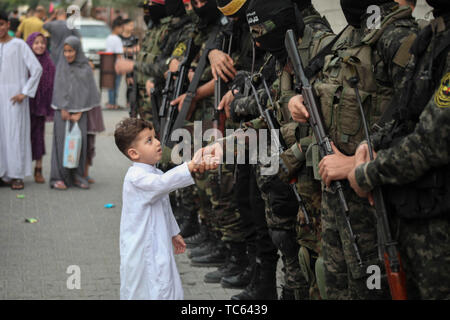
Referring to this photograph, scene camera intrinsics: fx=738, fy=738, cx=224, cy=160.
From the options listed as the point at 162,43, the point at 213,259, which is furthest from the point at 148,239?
the point at 162,43

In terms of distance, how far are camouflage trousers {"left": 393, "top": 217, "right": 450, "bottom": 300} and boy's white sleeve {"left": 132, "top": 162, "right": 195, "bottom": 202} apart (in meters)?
1.21

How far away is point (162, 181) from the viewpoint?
3.73 meters

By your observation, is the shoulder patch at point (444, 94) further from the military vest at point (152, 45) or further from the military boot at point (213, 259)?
the military vest at point (152, 45)

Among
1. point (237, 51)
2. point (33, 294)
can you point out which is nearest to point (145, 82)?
point (237, 51)

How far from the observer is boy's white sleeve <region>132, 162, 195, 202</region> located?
12.2ft

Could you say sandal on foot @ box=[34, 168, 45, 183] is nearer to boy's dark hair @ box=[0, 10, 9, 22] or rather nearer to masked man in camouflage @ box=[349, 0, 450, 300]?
boy's dark hair @ box=[0, 10, 9, 22]

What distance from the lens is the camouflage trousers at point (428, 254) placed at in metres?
2.84

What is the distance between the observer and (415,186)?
288 cm

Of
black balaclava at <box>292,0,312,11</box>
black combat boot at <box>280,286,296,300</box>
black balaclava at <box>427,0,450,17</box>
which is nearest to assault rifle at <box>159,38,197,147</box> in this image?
black combat boot at <box>280,286,296,300</box>

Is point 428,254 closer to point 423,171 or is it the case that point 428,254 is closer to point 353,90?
point 423,171

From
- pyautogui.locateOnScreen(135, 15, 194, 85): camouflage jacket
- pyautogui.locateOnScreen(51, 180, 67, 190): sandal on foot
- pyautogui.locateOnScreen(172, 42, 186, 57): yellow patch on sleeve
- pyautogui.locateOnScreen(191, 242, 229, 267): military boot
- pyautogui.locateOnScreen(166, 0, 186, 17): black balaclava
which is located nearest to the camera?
pyautogui.locateOnScreen(191, 242, 229, 267): military boot

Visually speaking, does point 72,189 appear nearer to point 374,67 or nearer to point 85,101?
point 85,101

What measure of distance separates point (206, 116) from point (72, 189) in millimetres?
3889

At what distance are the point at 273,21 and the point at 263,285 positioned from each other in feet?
6.24
